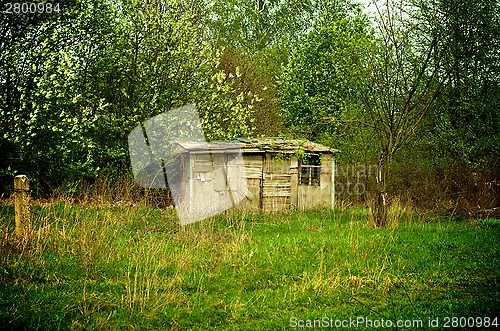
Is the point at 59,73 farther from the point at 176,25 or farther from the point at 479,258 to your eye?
the point at 479,258

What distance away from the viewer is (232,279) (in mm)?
8461

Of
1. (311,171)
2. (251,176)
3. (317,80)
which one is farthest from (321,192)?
(317,80)

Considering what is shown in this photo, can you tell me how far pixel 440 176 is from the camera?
19.9m

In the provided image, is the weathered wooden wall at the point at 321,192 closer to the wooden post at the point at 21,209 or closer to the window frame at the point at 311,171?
the window frame at the point at 311,171

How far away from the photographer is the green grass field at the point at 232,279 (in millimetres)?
6645

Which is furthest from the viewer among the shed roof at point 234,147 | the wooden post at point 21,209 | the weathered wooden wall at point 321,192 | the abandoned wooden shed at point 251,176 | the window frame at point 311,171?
the window frame at point 311,171

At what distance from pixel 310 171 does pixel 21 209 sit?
13.8 meters

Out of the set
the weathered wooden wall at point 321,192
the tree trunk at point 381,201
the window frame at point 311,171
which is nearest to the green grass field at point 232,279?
the tree trunk at point 381,201

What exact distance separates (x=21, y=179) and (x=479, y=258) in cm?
899

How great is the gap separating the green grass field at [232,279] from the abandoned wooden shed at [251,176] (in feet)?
22.0

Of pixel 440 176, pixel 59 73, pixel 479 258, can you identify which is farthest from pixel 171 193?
pixel 479 258

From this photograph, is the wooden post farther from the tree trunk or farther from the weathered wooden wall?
the weathered wooden wall

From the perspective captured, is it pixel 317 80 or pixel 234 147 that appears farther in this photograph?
pixel 317 80

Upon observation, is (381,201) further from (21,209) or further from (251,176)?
(21,209)
